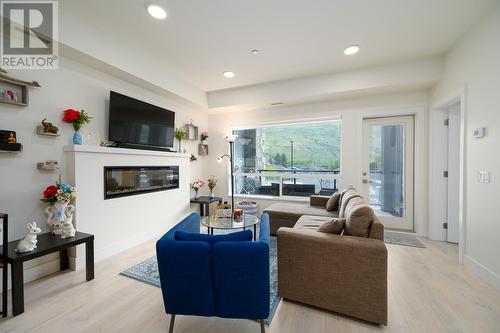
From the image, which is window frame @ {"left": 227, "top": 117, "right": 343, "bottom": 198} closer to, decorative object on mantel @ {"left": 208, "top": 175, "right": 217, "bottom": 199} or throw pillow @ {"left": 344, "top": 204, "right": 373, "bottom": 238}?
decorative object on mantel @ {"left": 208, "top": 175, "right": 217, "bottom": 199}

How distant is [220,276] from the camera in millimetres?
1396

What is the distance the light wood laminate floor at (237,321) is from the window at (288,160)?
7.29 feet

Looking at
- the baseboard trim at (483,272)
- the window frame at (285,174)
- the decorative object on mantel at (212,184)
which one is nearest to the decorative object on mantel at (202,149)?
the decorative object on mantel at (212,184)

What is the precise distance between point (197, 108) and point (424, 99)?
13.8ft

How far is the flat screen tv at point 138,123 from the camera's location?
118 inches

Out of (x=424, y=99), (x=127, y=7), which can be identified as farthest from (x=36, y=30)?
(x=424, y=99)

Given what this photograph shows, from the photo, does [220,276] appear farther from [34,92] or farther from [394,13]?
[394,13]

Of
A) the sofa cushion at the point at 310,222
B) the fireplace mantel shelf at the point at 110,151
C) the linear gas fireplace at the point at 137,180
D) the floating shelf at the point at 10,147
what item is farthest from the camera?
the linear gas fireplace at the point at 137,180

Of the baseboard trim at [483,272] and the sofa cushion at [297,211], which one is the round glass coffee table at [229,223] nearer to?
the sofa cushion at [297,211]

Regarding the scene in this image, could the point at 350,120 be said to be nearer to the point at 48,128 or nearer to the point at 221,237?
the point at 221,237

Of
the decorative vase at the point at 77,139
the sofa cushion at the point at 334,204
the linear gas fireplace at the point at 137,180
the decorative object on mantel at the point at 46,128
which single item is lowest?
the sofa cushion at the point at 334,204

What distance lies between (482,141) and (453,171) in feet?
3.84

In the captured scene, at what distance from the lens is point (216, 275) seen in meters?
1.40

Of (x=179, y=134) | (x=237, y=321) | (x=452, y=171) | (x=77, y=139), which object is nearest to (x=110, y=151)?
(x=77, y=139)
